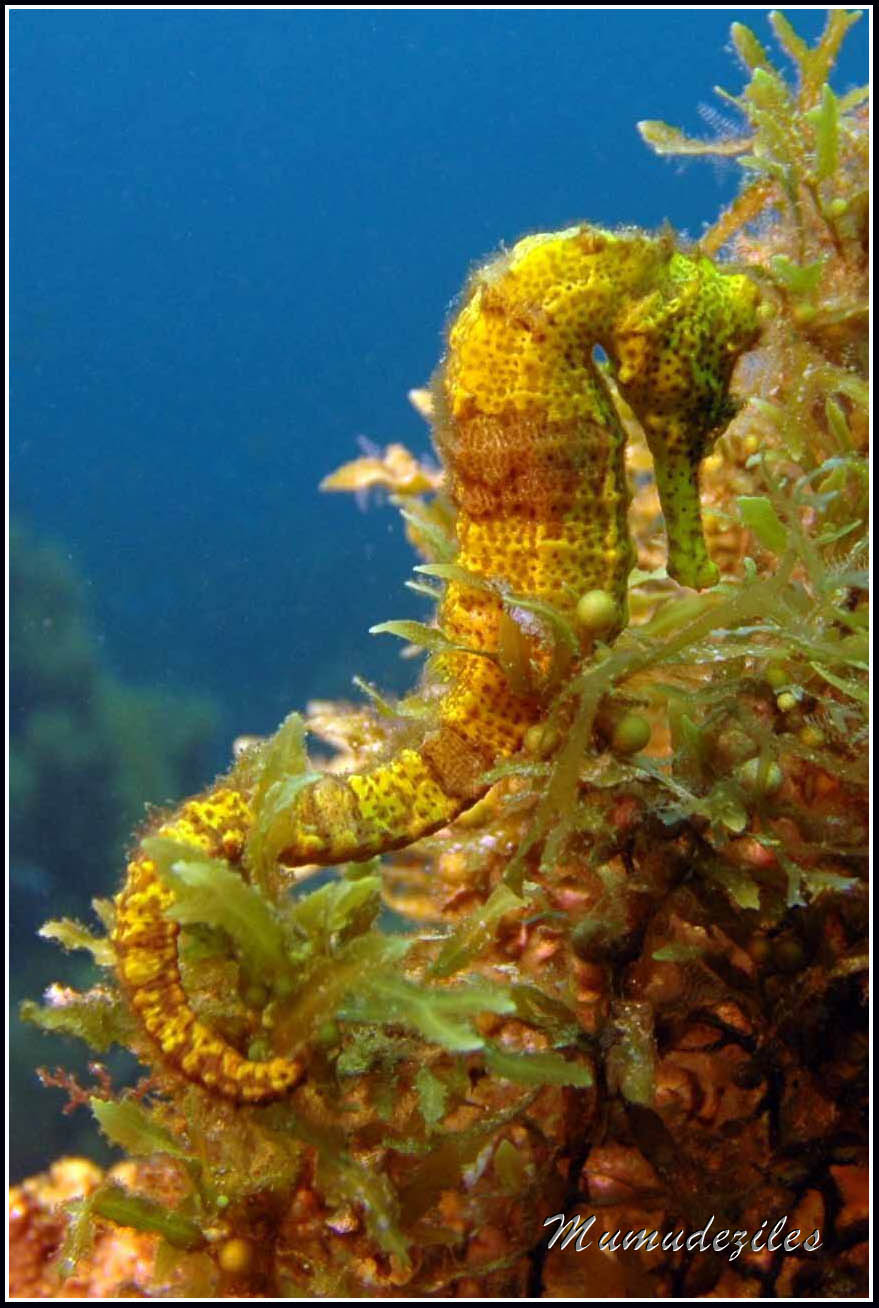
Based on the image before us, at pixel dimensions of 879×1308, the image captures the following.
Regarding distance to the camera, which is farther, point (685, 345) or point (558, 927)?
point (558, 927)

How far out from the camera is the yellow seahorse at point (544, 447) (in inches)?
90.7

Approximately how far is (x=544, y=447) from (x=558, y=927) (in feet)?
4.34

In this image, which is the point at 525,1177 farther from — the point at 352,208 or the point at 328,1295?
the point at 352,208

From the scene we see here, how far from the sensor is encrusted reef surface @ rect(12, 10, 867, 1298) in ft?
6.53

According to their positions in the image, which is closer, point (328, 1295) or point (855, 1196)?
point (328, 1295)

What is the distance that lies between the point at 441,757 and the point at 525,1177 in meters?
1.03

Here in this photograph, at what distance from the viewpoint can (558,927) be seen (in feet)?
8.46

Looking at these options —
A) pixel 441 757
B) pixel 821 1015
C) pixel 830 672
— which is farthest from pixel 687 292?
pixel 821 1015

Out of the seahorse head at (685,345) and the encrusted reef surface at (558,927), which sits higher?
the seahorse head at (685,345)

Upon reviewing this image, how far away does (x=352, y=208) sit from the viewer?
2003 inches

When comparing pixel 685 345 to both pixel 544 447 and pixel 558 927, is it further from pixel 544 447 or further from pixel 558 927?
pixel 558 927

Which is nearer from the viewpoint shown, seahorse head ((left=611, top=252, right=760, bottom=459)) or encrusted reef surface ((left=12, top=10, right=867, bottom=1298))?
encrusted reef surface ((left=12, top=10, right=867, bottom=1298))

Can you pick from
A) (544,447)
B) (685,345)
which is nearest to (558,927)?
(544,447)

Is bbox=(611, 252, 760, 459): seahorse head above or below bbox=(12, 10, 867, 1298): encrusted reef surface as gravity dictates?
above
